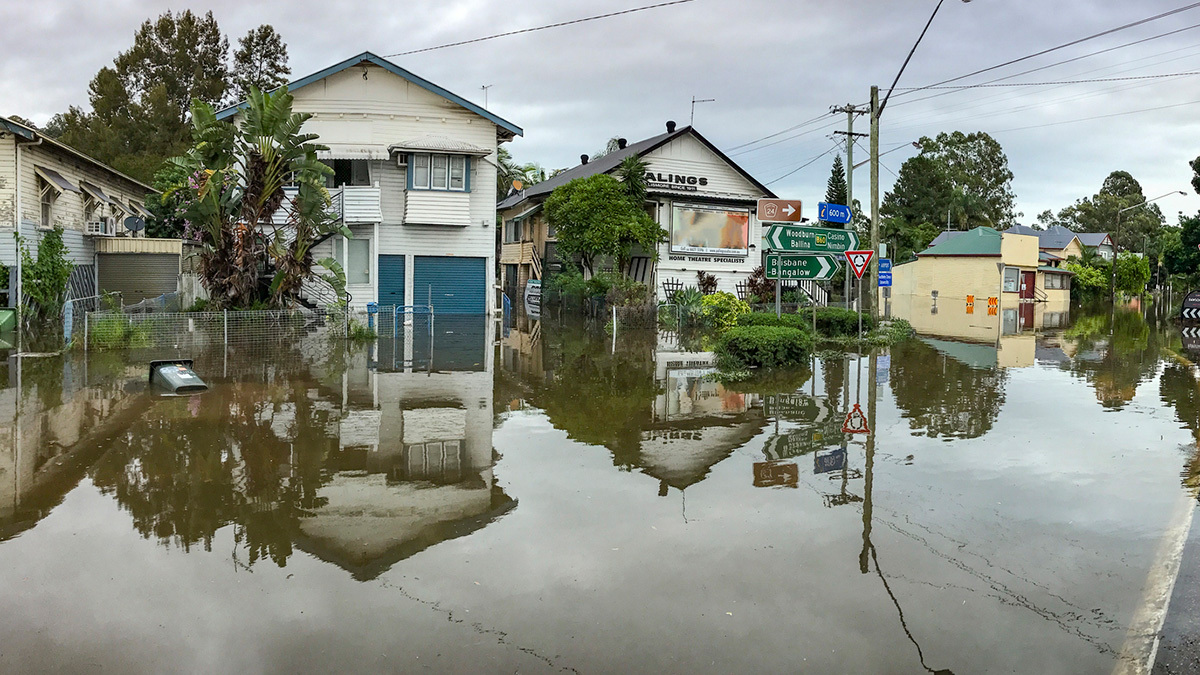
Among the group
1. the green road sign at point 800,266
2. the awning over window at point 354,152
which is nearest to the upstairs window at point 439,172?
the awning over window at point 354,152

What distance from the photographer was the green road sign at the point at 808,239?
840 inches

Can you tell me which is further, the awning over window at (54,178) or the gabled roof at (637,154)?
the gabled roof at (637,154)

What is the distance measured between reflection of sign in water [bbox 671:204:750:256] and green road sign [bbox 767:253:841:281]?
47.2 ft

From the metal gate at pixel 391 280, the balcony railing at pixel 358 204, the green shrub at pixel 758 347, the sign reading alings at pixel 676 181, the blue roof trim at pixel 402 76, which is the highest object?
the blue roof trim at pixel 402 76

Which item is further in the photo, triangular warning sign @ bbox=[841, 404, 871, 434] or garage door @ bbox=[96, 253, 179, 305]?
garage door @ bbox=[96, 253, 179, 305]

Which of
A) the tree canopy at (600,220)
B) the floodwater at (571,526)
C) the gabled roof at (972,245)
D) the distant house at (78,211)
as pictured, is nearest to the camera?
the floodwater at (571,526)

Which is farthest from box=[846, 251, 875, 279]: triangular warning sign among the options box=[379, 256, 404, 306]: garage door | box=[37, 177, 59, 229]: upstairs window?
box=[37, 177, 59, 229]: upstairs window

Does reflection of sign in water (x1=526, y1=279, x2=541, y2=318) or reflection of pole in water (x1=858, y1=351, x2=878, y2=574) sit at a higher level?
reflection of sign in water (x1=526, y1=279, x2=541, y2=318)

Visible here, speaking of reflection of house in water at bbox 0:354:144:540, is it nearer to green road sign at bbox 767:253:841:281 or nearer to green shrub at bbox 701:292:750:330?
green road sign at bbox 767:253:841:281

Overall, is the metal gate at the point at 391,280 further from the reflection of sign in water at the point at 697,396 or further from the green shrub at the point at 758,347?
the reflection of sign in water at the point at 697,396

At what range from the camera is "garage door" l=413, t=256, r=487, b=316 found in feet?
98.1

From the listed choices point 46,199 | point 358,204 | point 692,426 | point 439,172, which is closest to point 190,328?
point 358,204

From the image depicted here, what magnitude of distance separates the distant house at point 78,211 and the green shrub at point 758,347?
18.5 metres

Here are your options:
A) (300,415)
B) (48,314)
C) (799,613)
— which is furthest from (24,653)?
(48,314)
